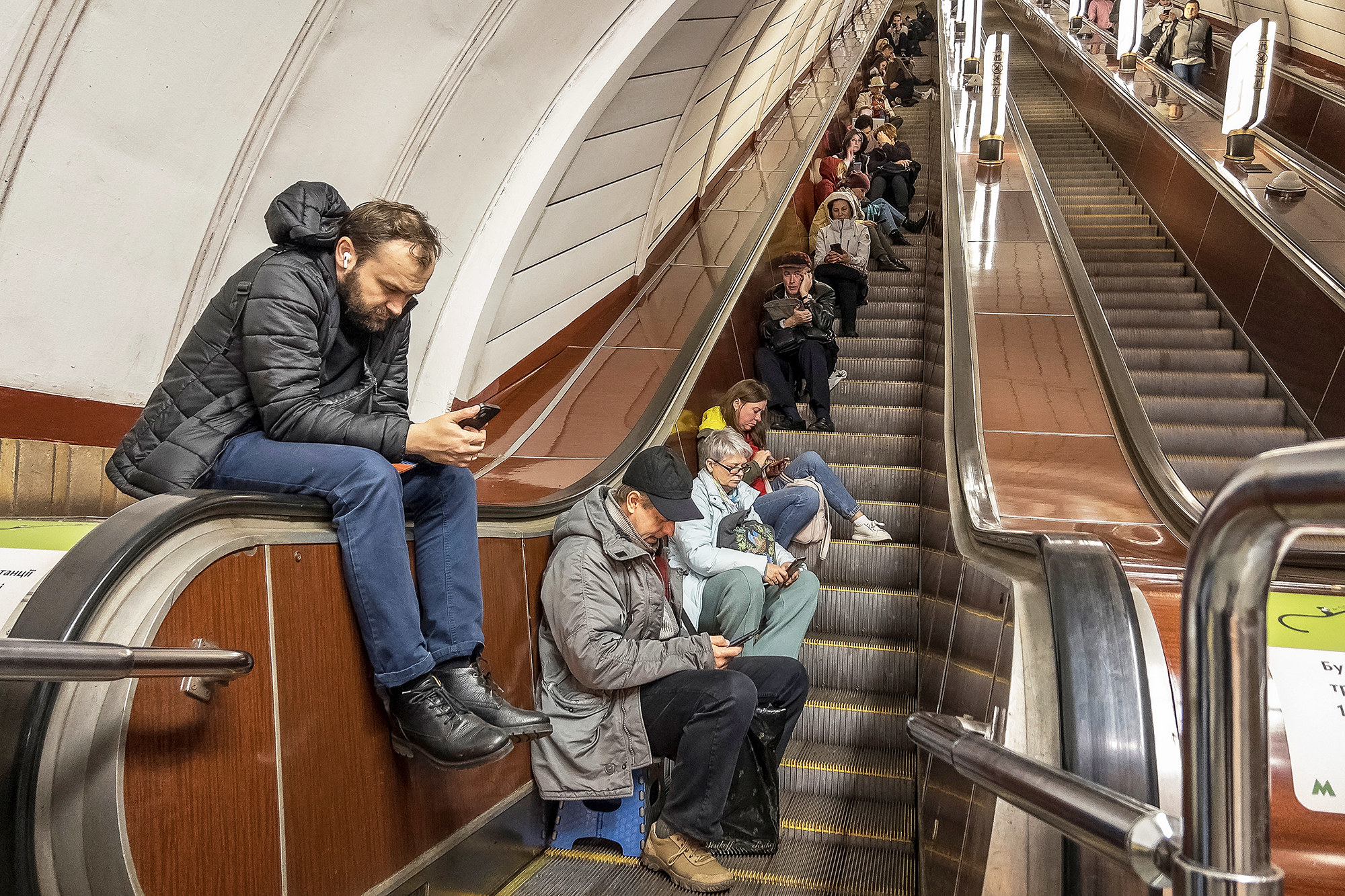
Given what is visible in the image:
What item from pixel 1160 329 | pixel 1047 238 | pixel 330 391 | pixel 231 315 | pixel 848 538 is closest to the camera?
pixel 231 315

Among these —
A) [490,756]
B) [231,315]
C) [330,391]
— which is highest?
[231,315]

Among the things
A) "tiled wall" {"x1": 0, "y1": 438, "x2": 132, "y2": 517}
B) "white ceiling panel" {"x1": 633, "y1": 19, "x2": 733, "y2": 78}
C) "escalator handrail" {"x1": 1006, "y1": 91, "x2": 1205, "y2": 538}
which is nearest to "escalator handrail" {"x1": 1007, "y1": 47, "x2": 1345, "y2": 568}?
"escalator handrail" {"x1": 1006, "y1": 91, "x2": 1205, "y2": 538}

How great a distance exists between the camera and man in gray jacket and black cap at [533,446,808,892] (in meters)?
2.75

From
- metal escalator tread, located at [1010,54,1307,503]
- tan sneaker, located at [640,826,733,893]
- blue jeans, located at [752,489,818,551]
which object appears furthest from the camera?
metal escalator tread, located at [1010,54,1307,503]

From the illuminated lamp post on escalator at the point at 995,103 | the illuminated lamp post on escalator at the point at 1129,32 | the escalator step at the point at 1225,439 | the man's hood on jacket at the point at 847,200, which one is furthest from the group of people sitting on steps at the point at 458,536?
the illuminated lamp post on escalator at the point at 1129,32

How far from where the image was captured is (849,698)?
379cm

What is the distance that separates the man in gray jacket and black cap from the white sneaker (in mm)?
1810

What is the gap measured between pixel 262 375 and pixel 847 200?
19.8 ft

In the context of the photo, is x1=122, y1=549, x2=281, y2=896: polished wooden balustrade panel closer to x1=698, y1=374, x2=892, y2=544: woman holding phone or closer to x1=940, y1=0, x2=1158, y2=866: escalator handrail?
x1=940, y1=0, x2=1158, y2=866: escalator handrail

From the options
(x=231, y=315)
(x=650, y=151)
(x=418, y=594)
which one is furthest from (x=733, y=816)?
(x=650, y=151)

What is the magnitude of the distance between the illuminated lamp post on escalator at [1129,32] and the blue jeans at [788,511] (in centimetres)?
924

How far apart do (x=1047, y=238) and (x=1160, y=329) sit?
3.24 feet

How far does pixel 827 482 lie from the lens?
4652 mm

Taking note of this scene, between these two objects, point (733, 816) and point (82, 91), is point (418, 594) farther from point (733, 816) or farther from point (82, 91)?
point (82, 91)
